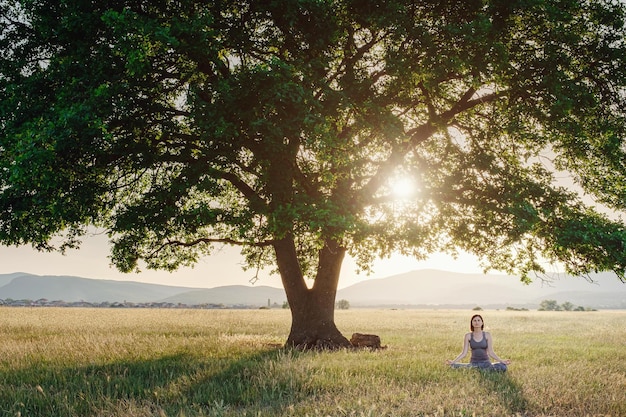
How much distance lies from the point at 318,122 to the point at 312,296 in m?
7.14

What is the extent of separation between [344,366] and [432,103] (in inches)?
367

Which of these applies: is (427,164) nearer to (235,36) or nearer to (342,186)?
(342,186)

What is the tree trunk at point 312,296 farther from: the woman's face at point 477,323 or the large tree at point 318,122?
the woman's face at point 477,323

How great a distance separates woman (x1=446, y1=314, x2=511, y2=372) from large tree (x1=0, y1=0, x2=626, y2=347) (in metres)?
2.73

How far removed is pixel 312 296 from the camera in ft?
56.2

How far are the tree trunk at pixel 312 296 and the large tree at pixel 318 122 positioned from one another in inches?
2.9

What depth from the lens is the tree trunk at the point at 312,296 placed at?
16.8 meters

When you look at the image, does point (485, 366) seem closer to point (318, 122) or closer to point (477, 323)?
point (477, 323)

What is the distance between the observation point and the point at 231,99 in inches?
475

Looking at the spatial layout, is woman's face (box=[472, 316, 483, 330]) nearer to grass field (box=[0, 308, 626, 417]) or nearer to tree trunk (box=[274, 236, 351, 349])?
grass field (box=[0, 308, 626, 417])

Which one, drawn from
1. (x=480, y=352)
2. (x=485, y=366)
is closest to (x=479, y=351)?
(x=480, y=352)

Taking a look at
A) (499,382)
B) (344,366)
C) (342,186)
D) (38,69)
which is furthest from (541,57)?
(38,69)

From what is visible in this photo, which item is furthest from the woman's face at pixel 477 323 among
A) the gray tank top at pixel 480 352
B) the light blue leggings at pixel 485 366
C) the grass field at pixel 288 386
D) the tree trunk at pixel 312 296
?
the tree trunk at pixel 312 296

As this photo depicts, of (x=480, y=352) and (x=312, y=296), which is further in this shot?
(x=312, y=296)
